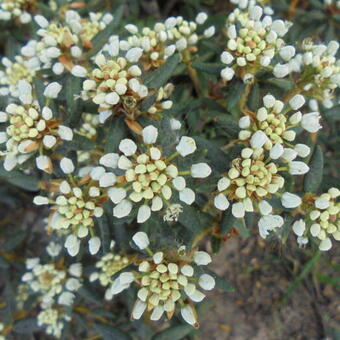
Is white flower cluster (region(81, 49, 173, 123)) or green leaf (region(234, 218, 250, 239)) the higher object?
white flower cluster (region(81, 49, 173, 123))

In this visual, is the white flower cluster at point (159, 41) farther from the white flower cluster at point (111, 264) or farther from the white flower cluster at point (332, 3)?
the white flower cluster at point (332, 3)

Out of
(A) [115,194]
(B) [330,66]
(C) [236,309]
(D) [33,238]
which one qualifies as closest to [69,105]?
(A) [115,194]

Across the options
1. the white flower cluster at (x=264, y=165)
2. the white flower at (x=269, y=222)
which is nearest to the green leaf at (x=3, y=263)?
the white flower cluster at (x=264, y=165)

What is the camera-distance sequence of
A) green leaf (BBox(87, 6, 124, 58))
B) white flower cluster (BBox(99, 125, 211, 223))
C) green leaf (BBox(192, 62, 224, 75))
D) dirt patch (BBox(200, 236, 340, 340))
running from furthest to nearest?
dirt patch (BBox(200, 236, 340, 340)), green leaf (BBox(87, 6, 124, 58)), green leaf (BBox(192, 62, 224, 75)), white flower cluster (BBox(99, 125, 211, 223))

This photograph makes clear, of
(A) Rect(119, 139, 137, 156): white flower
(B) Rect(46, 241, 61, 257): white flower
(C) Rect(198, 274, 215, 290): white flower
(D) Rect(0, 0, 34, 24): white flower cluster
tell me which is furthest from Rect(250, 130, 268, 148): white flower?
(D) Rect(0, 0, 34, 24): white flower cluster

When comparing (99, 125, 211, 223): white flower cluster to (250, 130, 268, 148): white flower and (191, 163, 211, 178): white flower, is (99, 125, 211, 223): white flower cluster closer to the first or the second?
(191, 163, 211, 178): white flower

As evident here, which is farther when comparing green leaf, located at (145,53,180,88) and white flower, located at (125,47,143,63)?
green leaf, located at (145,53,180,88)
